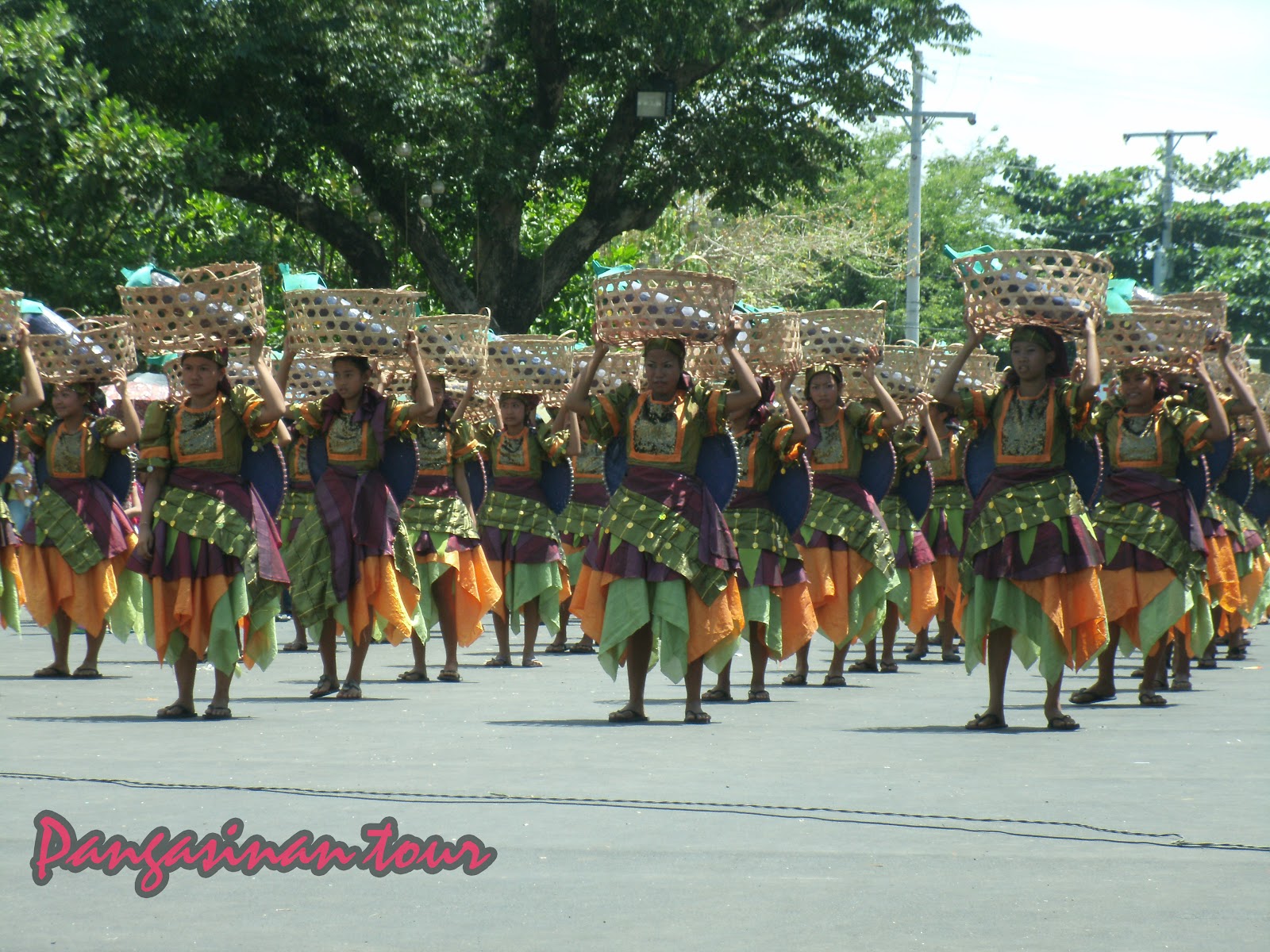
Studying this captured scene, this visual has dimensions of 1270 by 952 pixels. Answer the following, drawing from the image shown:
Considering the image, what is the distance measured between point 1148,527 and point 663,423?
327 cm

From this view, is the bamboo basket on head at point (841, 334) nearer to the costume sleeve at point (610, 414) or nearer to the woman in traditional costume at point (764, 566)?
the woman in traditional costume at point (764, 566)

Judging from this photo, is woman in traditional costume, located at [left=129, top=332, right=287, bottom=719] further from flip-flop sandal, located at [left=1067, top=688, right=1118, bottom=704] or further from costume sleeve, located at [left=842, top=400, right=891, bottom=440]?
flip-flop sandal, located at [left=1067, top=688, right=1118, bottom=704]

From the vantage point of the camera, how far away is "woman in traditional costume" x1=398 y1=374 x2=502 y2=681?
13.1 m

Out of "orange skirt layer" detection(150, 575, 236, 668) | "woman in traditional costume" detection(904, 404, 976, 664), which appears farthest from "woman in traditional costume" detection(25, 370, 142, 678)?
"woman in traditional costume" detection(904, 404, 976, 664)

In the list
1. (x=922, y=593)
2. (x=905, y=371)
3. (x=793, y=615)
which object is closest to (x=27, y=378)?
(x=793, y=615)

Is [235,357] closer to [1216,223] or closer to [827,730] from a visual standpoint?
[827,730]

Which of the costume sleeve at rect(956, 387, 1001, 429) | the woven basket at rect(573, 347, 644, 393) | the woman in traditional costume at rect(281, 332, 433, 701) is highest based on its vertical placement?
the woven basket at rect(573, 347, 644, 393)

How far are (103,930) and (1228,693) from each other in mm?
8661

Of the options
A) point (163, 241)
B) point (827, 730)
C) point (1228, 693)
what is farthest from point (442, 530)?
point (163, 241)

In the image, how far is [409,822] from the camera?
253 inches

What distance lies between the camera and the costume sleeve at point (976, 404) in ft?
32.0

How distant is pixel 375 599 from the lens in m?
11.4

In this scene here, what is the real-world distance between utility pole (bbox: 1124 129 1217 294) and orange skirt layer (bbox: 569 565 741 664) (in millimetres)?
44056

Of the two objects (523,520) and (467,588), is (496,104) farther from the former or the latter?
(467,588)
